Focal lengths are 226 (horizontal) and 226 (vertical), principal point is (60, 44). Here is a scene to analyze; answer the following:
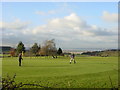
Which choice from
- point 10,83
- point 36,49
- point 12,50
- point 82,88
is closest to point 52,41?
point 36,49

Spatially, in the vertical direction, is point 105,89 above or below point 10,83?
below

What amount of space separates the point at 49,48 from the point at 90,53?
69.7 feet

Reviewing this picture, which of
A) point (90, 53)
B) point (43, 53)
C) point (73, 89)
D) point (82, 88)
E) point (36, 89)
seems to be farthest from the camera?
point (90, 53)

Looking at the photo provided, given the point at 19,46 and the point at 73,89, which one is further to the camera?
the point at 19,46

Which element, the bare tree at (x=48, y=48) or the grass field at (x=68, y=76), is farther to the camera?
the bare tree at (x=48, y=48)

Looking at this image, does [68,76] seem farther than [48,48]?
No

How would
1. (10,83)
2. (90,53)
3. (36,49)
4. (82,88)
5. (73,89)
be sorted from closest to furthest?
(10,83)
(73,89)
(82,88)
(90,53)
(36,49)

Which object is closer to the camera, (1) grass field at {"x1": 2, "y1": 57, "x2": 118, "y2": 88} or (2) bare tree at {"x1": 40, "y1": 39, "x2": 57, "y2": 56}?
(1) grass field at {"x1": 2, "y1": 57, "x2": 118, "y2": 88}

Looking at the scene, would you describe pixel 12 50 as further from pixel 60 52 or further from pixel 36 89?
pixel 36 89

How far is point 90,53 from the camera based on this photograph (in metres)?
113

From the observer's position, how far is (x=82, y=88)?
10492 millimetres

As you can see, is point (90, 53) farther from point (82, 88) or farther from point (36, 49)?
point (82, 88)

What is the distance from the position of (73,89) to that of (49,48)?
9667 centimetres

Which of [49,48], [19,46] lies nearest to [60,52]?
[49,48]
